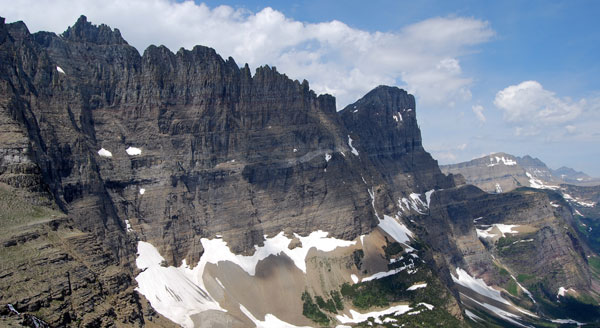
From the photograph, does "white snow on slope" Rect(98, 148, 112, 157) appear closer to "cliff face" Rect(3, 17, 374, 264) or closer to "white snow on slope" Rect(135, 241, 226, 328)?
"cliff face" Rect(3, 17, 374, 264)

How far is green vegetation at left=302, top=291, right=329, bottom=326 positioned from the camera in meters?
158

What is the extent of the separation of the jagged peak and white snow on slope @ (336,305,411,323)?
104m

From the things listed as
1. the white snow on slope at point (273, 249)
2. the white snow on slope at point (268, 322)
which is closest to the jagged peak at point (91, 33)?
the white snow on slope at point (273, 249)

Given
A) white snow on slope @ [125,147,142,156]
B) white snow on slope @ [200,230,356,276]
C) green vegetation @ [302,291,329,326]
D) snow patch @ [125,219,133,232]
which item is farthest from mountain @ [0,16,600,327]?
white snow on slope @ [125,147,142,156]

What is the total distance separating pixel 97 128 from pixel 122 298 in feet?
246

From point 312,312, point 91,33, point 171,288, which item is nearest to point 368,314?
point 312,312

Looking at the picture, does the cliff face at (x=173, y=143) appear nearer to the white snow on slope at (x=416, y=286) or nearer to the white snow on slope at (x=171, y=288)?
the white snow on slope at (x=171, y=288)

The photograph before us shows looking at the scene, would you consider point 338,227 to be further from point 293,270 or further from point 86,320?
point 86,320

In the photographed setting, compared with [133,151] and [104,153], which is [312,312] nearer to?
[133,151]

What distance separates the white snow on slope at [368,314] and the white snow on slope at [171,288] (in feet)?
120

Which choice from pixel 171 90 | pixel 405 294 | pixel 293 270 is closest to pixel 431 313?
pixel 405 294

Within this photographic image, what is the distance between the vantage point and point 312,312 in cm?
16075

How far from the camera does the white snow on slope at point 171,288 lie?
13962 cm

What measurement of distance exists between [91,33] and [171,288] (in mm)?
80079
